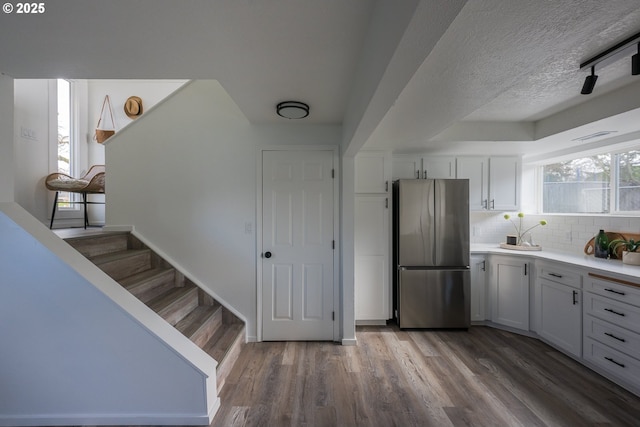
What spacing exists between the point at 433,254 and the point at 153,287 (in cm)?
281

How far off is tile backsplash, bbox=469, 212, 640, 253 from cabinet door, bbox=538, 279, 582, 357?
75cm

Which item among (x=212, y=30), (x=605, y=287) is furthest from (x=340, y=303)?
(x=212, y=30)

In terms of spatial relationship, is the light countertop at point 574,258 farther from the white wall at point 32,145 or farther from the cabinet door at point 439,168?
the white wall at point 32,145

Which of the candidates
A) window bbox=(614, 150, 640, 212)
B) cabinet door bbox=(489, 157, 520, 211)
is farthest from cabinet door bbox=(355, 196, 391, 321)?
window bbox=(614, 150, 640, 212)

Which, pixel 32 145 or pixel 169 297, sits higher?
pixel 32 145

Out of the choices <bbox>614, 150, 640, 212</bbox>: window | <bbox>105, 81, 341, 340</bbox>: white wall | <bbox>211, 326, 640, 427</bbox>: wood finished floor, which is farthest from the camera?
<bbox>105, 81, 341, 340</bbox>: white wall

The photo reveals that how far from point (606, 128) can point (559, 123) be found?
0.32 metres

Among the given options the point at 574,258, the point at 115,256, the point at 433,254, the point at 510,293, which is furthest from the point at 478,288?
the point at 115,256

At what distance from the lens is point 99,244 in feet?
7.90

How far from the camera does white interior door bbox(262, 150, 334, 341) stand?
2.78 m

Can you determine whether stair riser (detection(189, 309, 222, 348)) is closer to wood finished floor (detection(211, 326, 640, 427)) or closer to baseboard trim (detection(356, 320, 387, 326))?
wood finished floor (detection(211, 326, 640, 427))

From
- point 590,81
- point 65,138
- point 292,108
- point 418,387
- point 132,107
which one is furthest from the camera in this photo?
point 132,107

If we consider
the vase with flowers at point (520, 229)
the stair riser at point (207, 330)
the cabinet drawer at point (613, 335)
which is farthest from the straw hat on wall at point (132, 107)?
the cabinet drawer at point (613, 335)

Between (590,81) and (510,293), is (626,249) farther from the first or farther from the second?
(590,81)
